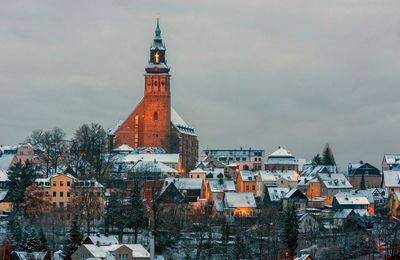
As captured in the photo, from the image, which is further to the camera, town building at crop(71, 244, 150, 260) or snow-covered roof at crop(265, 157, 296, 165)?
snow-covered roof at crop(265, 157, 296, 165)

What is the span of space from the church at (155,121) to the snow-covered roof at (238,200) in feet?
164

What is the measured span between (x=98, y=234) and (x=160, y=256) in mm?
6898

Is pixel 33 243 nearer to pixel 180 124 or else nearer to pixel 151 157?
pixel 151 157

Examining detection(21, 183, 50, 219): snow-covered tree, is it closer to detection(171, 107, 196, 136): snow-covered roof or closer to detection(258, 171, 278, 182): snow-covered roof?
detection(258, 171, 278, 182): snow-covered roof

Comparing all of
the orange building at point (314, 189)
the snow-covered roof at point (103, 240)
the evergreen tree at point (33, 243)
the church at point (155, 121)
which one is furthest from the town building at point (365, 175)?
the evergreen tree at point (33, 243)

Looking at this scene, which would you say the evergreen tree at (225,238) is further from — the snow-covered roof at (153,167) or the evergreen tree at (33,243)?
the snow-covered roof at (153,167)

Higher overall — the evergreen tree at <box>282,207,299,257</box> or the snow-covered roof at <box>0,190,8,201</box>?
the snow-covered roof at <box>0,190,8,201</box>

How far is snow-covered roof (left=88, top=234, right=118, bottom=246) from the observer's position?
8838 cm

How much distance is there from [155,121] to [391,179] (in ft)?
177

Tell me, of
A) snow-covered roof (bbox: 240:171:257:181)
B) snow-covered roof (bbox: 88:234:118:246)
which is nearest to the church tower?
snow-covered roof (bbox: 240:171:257:181)

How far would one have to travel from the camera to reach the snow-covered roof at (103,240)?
290 feet

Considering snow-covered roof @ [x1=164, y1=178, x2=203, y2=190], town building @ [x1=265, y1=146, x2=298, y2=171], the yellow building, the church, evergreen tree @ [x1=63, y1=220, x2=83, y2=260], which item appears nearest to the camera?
evergreen tree @ [x1=63, y1=220, x2=83, y2=260]

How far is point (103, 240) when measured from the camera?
89.4 m

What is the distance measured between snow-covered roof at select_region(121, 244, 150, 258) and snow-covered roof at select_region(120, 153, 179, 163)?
63.7 m
